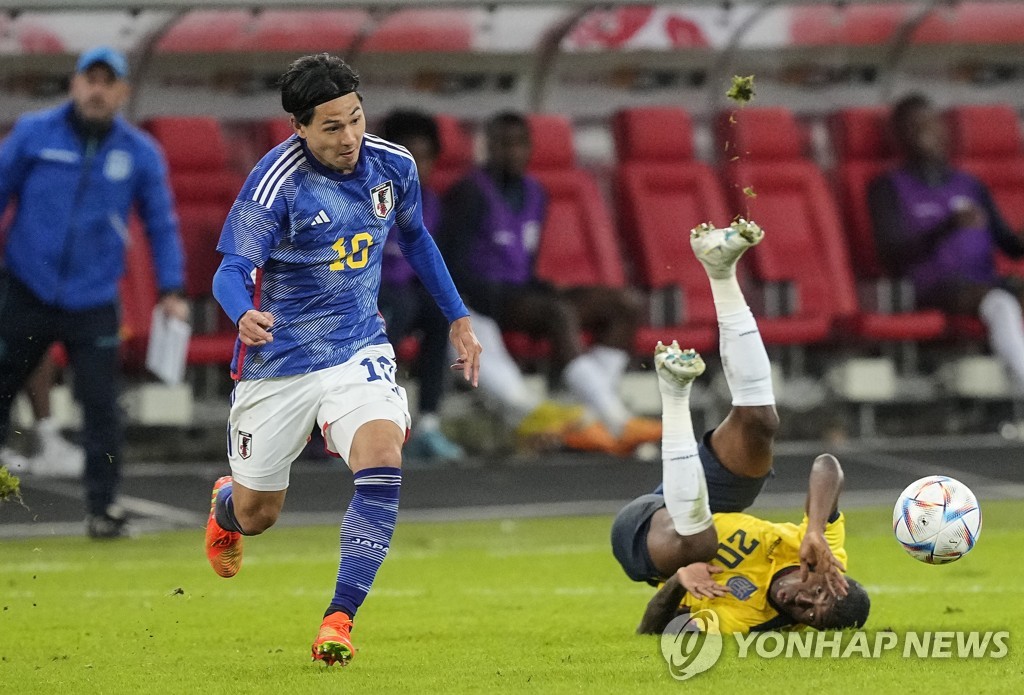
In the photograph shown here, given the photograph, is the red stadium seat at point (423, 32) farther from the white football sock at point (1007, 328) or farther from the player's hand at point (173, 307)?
the player's hand at point (173, 307)

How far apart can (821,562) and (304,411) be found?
169 cm

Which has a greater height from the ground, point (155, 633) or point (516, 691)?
point (516, 691)

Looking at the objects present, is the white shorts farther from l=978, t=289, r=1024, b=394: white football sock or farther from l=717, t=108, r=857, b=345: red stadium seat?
l=978, t=289, r=1024, b=394: white football sock

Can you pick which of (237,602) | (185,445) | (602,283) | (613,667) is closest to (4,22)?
(185,445)

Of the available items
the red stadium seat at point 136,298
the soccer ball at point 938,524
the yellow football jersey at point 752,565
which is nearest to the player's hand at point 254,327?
the yellow football jersey at point 752,565

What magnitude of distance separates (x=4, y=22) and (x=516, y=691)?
8.88 metres

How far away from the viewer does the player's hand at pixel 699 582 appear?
596cm

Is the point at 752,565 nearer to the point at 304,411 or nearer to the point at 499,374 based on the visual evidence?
the point at 304,411

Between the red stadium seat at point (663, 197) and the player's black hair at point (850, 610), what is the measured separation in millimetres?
7815

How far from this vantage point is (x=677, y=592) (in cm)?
609

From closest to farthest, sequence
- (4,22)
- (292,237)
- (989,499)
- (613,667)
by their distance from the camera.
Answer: (613,667)
(292,237)
(989,499)
(4,22)

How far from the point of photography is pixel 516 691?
5.21 metres

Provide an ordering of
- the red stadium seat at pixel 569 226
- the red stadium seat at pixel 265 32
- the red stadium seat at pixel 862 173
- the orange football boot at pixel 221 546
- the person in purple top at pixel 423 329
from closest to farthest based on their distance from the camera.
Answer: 1. the orange football boot at pixel 221 546
2. the person in purple top at pixel 423 329
3. the red stadium seat at pixel 265 32
4. the red stadium seat at pixel 569 226
5. the red stadium seat at pixel 862 173

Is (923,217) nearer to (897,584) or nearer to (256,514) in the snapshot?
(897,584)
